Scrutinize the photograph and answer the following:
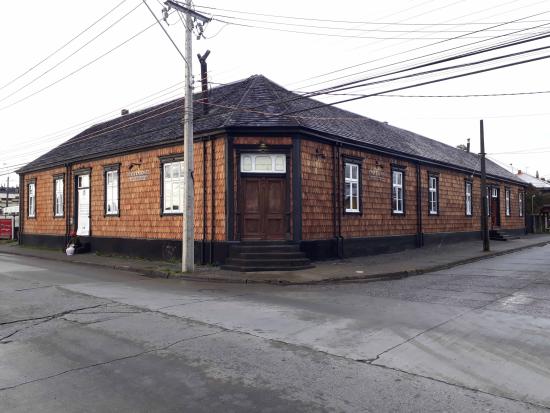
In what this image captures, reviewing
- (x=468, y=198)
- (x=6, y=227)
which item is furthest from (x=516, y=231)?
(x=6, y=227)

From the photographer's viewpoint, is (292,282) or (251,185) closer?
(292,282)

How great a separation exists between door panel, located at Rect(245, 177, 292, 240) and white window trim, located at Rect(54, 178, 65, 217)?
13.1 meters

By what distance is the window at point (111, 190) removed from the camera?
20.4 metres

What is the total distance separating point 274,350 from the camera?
584 cm

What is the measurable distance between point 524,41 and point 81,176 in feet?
65.6

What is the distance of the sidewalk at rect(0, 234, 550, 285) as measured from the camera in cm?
1277

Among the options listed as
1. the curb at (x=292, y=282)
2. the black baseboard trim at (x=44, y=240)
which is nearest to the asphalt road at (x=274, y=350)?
the curb at (x=292, y=282)

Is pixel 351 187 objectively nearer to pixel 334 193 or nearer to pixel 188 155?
pixel 334 193

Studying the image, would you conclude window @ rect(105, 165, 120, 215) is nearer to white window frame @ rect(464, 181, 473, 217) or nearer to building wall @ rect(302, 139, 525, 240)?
building wall @ rect(302, 139, 525, 240)

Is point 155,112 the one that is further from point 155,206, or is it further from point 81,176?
point 155,206

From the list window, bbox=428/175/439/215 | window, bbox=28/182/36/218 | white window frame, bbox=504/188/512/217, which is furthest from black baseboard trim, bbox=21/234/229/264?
white window frame, bbox=504/188/512/217

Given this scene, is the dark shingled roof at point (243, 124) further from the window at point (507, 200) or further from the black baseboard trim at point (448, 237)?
the window at point (507, 200)

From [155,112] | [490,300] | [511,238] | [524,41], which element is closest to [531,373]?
[490,300]

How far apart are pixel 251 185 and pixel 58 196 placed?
14.0 m
